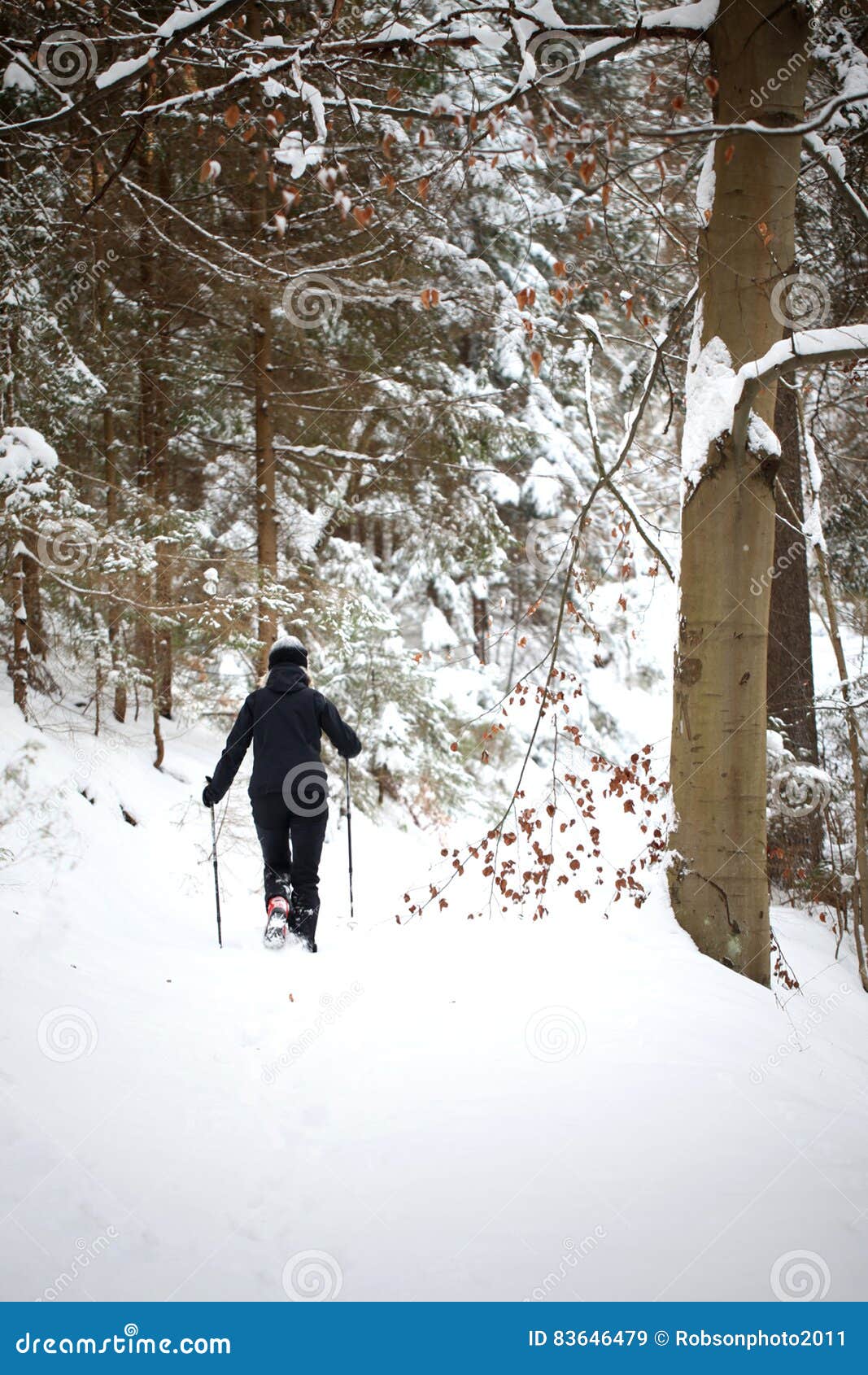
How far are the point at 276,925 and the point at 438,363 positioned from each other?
7607 mm

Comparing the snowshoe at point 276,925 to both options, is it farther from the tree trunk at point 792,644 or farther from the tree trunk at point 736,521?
the tree trunk at point 792,644

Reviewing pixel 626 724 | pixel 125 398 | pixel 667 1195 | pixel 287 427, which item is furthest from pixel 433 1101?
pixel 626 724

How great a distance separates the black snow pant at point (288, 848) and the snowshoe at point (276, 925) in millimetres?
82

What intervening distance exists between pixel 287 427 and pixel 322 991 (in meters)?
7.84

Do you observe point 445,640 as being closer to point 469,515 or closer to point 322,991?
point 469,515

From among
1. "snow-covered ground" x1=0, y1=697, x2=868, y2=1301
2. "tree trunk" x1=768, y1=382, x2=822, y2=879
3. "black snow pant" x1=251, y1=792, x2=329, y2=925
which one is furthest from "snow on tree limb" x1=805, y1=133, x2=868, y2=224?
"black snow pant" x1=251, y1=792, x2=329, y2=925

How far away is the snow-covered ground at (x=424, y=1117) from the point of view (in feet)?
7.61

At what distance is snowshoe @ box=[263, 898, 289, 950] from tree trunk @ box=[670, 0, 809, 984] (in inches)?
96.0

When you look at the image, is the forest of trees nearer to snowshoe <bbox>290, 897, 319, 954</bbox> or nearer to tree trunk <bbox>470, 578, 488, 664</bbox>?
tree trunk <bbox>470, 578, 488, 664</bbox>

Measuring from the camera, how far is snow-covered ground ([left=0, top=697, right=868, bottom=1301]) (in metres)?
2.32

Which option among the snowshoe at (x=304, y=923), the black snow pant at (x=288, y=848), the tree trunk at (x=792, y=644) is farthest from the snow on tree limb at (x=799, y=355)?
the tree trunk at (x=792, y=644)

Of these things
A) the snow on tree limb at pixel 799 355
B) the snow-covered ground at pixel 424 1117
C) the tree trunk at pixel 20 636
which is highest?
the snow on tree limb at pixel 799 355

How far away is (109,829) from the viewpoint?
7.21m
